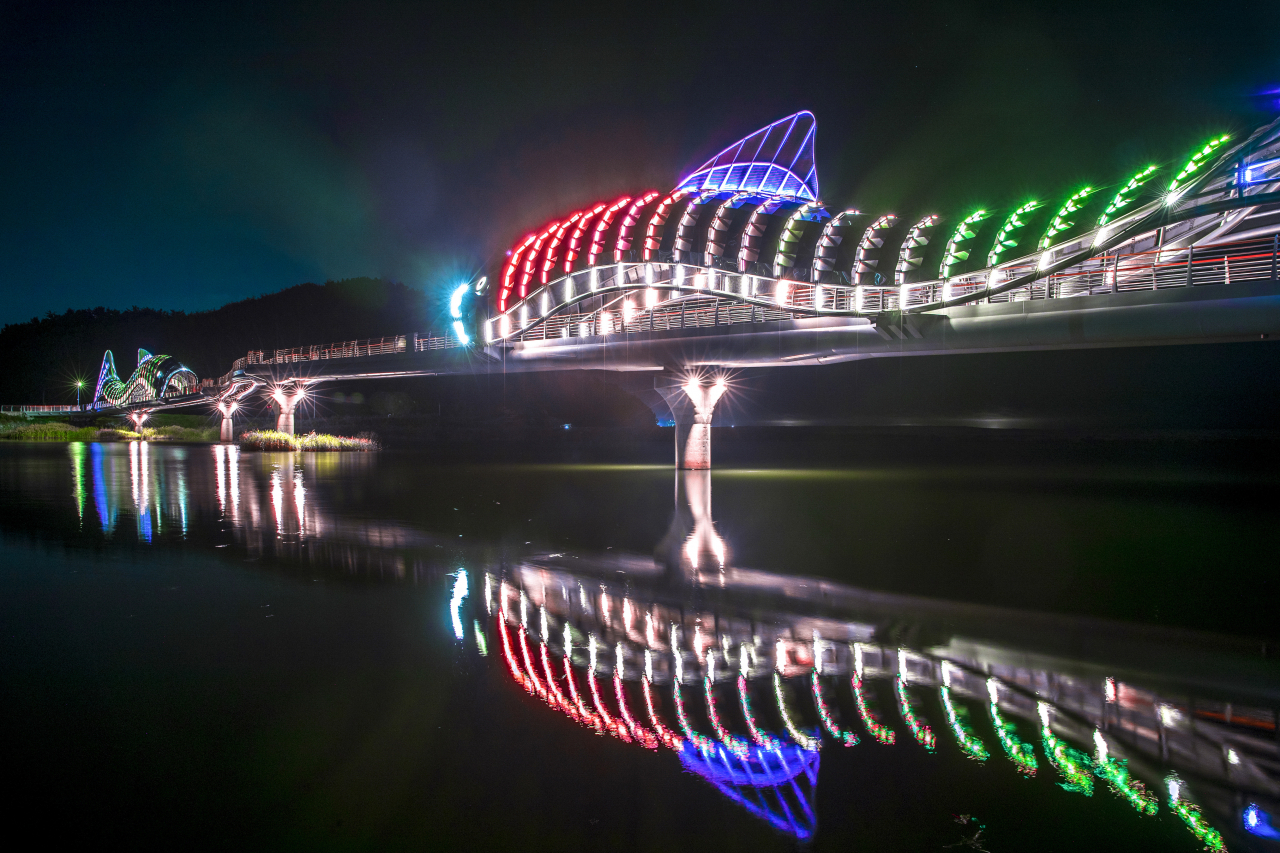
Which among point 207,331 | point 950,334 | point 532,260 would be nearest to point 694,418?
point 950,334

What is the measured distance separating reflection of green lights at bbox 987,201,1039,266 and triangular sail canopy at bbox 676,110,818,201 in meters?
18.1

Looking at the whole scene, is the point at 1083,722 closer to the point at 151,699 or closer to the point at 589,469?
the point at 151,699

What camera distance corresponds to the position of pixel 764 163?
184ft

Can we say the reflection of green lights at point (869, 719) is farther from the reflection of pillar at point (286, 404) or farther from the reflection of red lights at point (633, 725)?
the reflection of pillar at point (286, 404)

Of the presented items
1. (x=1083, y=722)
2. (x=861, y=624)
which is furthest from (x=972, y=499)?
(x=1083, y=722)

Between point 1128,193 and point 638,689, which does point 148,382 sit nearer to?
point 1128,193

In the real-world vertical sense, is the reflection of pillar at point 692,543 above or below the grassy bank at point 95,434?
below

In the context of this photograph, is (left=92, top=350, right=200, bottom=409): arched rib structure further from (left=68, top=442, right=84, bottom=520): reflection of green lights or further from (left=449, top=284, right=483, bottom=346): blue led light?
(left=68, top=442, right=84, bottom=520): reflection of green lights

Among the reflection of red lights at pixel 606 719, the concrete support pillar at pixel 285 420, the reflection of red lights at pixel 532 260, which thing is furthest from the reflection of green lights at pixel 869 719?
the concrete support pillar at pixel 285 420

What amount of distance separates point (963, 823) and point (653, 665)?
3.40 meters

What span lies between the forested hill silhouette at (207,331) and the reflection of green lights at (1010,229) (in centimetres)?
8728

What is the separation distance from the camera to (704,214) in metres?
51.5

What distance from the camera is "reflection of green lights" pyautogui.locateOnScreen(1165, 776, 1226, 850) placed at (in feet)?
14.5

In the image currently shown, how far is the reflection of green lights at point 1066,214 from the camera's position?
37.8 meters
